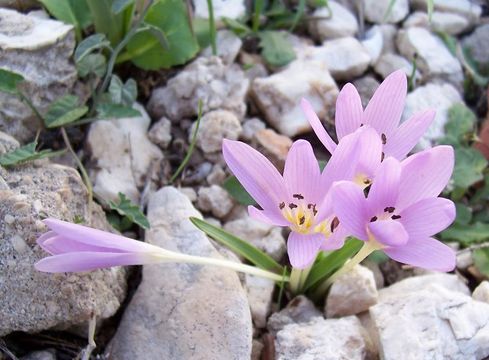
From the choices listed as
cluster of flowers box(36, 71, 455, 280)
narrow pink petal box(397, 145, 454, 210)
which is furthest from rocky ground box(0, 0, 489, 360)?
narrow pink petal box(397, 145, 454, 210)

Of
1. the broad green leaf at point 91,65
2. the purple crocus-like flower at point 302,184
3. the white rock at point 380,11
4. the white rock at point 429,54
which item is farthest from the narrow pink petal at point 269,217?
the white rock at point 380,11

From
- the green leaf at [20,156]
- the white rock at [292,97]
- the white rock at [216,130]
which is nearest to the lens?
the green leaf at [20,156]

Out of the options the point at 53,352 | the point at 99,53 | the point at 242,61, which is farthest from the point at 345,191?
Answer: the point at 242,61

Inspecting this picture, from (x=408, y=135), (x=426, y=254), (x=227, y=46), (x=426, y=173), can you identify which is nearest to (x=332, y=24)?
(x=227, y=46)

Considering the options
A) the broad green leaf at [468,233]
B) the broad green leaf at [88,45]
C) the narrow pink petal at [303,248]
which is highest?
the broad green leaf at [88,45]

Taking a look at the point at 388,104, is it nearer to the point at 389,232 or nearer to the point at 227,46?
the point at 389,232

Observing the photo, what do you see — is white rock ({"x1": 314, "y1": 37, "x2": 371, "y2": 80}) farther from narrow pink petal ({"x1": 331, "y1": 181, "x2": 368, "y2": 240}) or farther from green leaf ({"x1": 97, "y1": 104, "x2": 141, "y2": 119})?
narrow pink petal ({"x1": 331, "y1": 181, "x2": 368, "y2": 240})

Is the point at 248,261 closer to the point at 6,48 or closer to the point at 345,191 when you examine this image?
the point at 345,191

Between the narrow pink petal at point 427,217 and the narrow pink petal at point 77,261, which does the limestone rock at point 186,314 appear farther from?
the narrow pink petal at point 427,217
